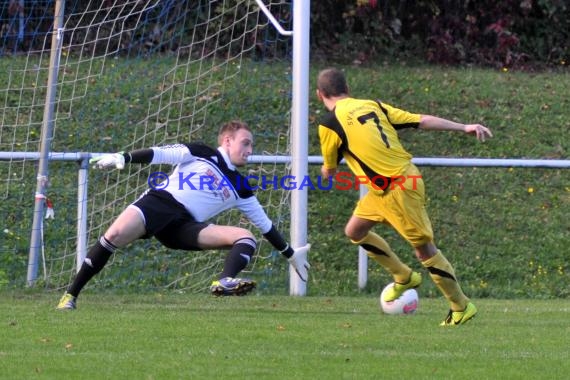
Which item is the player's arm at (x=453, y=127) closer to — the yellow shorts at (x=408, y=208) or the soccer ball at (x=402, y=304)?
the yellow shorts at (x=408, y=208)

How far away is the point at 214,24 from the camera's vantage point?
1303 cm

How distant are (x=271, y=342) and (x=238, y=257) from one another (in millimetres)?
1709

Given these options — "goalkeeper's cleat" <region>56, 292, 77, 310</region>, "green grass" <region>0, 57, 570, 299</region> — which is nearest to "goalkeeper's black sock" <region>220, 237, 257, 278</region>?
"goalkeeper's cleat" <region>56, 292, 77, 310</region>

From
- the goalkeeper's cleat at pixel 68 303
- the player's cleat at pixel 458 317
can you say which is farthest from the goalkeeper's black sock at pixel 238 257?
the player's cleat at pixel 458 317

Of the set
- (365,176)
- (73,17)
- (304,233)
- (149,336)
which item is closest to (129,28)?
(73,17)

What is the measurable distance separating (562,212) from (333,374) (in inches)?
320

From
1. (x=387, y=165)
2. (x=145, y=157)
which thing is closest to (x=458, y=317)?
(x=387, y=165)

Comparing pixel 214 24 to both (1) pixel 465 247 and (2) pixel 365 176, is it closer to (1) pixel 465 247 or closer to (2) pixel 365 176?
(1) pixel 465 247

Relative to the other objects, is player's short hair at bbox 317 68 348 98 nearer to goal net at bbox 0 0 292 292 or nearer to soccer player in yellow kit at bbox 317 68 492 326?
soccer player in yellow kit at bbox 317 68 492 326

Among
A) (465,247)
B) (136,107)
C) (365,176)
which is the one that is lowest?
(465,247)

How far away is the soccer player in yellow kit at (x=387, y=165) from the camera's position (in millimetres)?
8852

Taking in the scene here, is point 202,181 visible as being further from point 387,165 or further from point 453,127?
point 453,127

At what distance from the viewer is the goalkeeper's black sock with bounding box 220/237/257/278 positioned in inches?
359

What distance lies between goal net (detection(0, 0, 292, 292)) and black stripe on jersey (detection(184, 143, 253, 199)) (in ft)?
7.77
